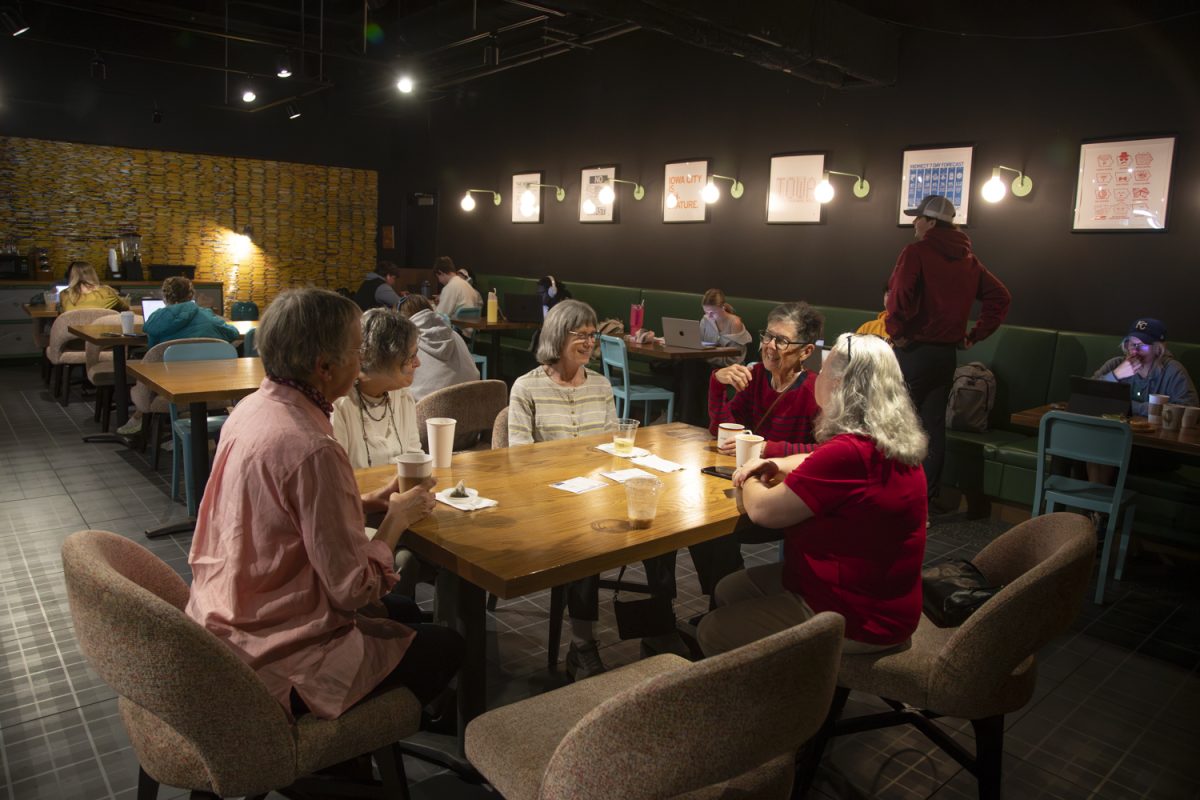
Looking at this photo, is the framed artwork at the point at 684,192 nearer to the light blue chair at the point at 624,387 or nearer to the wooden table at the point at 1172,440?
the light blue chair at the point at 624,387

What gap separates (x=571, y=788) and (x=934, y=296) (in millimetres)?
4485

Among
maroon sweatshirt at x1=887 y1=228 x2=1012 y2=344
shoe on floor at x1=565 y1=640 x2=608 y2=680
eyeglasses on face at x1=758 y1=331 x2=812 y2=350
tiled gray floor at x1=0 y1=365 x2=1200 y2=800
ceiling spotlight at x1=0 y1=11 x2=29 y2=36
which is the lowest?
tiled gray floor at x1=0 y1=365 x2=1200 y2=800

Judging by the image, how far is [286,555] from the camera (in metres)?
1.70

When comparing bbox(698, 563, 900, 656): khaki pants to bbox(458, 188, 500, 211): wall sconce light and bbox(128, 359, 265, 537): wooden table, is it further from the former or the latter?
bbox(458, 188, 500, 211): wall sconce light

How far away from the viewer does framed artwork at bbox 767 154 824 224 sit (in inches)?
291

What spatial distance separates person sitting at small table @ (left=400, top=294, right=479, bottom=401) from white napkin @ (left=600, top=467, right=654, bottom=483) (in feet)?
7.59

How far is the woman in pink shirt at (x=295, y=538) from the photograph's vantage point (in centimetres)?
168

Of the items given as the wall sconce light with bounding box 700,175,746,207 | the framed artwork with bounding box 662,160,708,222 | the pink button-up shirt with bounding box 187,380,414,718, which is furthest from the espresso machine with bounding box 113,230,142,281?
the pink button-up shirt with bounding box 187,380,414,718

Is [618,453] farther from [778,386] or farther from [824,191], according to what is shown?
[824,191]

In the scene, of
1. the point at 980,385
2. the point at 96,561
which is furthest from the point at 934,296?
the point at 96,561

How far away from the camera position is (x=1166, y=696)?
3.24 m

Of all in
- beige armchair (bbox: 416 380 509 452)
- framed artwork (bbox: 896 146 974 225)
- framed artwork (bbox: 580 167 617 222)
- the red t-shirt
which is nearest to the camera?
the red t-shirt

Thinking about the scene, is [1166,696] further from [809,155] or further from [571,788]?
[809,155]

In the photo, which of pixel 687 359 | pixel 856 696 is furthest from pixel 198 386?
pixel 687 359
